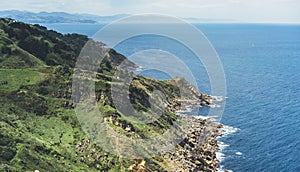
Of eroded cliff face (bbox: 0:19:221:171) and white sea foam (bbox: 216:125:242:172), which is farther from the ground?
eroded cliff face (bbox: 0:19:221:171)

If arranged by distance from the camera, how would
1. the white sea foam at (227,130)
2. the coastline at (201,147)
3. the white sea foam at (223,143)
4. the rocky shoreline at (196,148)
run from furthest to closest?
the white sea foam at (227,130) → the white sea foam at (223,143) → the coastline at (201,147) → the rocky shoreline at (196,148)

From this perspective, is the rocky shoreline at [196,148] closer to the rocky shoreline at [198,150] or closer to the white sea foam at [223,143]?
the rocky shoreline at [198,150]

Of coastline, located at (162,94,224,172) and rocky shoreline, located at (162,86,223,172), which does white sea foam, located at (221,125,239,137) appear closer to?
coastline, located at (162,94,224,172)

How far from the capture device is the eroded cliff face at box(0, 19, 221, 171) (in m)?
80.4

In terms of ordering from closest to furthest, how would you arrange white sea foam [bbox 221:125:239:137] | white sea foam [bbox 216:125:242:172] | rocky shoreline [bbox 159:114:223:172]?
rocky shoreline [bbox 159:114:223:172] → white sea foam [bbox 216:125:242:172] → white sea foam [bbox 221:125:239:137]

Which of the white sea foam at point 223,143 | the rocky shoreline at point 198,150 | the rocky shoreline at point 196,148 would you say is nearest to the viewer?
the rocky shoreline at point 198,150

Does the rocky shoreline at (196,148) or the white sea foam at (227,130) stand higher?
the white sea foam at (227,130)

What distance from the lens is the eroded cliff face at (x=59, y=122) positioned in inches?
3164

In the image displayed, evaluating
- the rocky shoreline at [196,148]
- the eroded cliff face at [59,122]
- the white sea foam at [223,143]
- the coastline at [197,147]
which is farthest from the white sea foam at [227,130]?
the eroded cliff face at [59,122]

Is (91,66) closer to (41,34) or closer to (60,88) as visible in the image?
(41,34)

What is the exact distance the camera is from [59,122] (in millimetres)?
97438

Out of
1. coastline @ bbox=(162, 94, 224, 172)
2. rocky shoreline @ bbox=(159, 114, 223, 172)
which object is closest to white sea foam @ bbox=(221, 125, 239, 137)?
coastline @ bbox=(162, 94, 224, 172)

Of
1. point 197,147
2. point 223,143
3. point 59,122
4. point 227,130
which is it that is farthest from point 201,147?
point 59,122

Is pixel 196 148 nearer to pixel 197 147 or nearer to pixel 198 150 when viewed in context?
pixel 197 147
